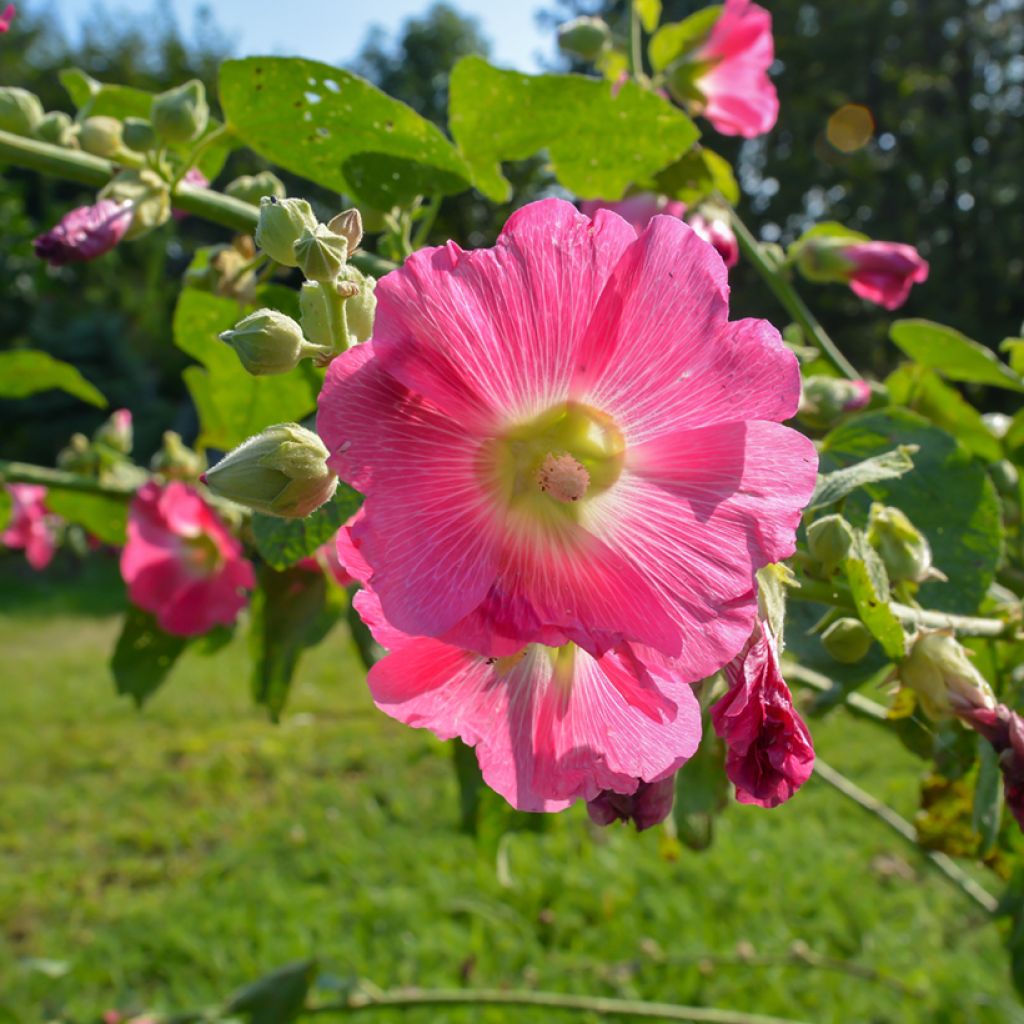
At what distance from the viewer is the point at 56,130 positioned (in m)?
0.73

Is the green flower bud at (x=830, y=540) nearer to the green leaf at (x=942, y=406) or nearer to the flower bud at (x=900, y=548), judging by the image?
the flower bud at (x=900, y=548)

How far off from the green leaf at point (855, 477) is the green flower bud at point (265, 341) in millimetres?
282

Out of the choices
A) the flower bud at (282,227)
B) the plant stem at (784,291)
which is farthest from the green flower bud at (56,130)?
the plant stem at (784,291)

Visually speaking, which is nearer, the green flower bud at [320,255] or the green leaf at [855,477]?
the green flower bud at [320,255]

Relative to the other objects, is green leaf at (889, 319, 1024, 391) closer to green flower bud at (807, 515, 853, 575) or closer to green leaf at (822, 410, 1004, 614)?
green leaf at (822, 410, 1004, 614)

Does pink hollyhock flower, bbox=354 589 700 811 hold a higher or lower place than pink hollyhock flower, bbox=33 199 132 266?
lower

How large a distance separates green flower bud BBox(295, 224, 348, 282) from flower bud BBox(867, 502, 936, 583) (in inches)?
14.2

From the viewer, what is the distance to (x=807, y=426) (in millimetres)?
799

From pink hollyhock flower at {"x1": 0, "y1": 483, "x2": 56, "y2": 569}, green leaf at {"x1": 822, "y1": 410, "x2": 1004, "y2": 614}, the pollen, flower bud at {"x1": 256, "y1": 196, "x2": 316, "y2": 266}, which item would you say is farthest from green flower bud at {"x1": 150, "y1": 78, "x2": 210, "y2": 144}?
pink hollyhock flower at {"x1": 0, "y1": 483, "x2": 56, "y2": 569}

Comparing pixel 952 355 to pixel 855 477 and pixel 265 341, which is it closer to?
pixel 855 477

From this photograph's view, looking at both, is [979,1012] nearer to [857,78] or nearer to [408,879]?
[408,879]

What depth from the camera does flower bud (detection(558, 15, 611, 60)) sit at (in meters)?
1.04

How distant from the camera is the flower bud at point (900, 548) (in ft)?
1.91

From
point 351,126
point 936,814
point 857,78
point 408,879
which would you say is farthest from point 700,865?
point 857,78
